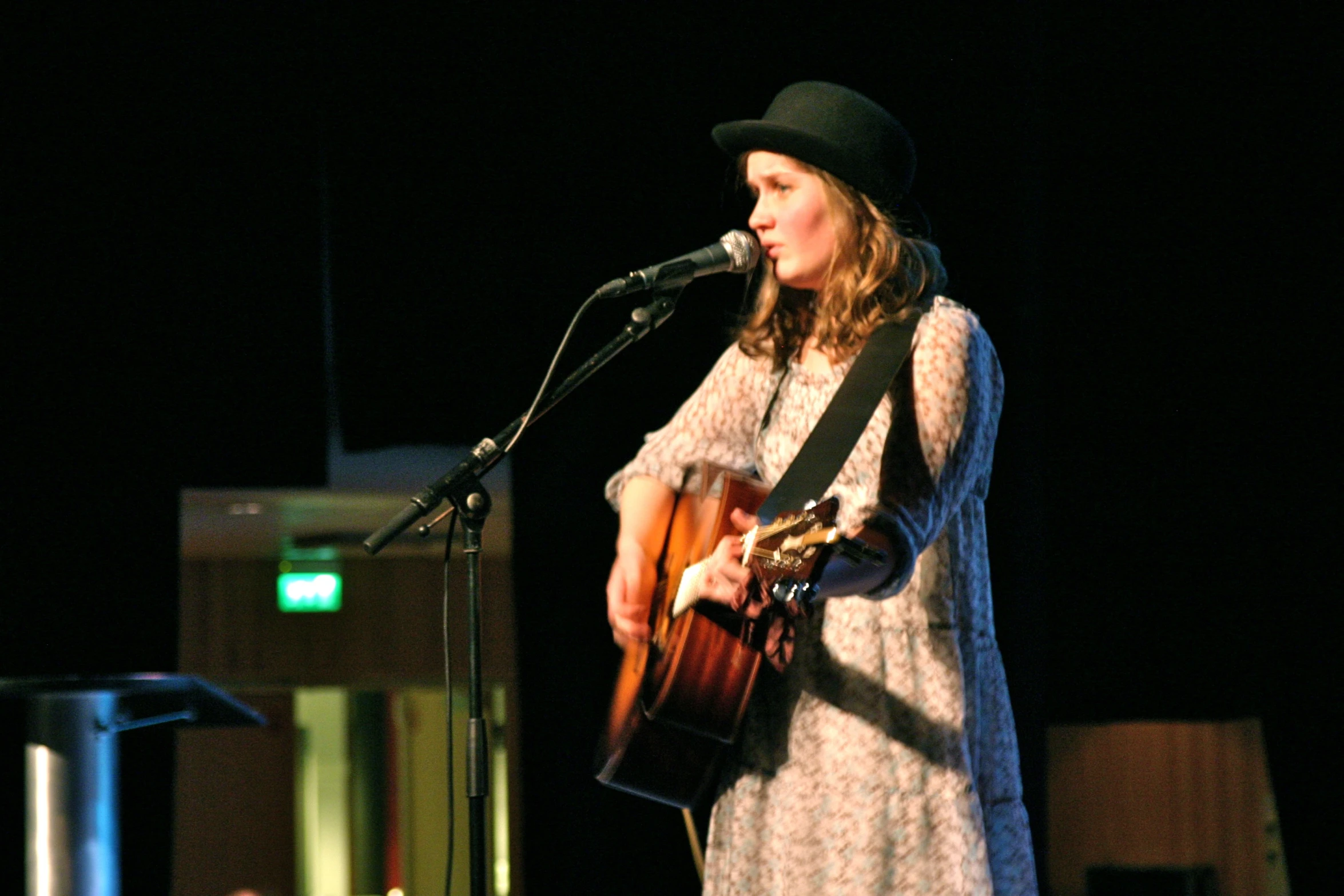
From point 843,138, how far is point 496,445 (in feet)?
2.38

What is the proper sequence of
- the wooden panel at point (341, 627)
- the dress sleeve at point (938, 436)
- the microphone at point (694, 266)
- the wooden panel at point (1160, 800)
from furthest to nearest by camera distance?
1. the wooden panel at point (341, 627)
2. the wooden panel at point (1160, 800)
3. the microphone at point (694, 266)
4. the dress sleeve at point (938, 436)

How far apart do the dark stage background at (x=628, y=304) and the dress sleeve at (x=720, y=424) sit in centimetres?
87

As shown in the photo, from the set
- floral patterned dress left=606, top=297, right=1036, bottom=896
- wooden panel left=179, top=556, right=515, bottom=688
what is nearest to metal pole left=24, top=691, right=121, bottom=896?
floral patterned dress left=606, top=297, right=1036, bottom=896

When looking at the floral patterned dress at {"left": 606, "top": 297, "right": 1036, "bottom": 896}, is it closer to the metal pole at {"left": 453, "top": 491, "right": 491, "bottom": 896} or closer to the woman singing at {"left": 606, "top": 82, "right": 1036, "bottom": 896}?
the woman singing at {"left": 606, "top": 82, "right": 1036, "bottom": 896}

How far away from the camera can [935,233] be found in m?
3.31

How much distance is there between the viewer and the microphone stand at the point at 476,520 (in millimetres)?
2182

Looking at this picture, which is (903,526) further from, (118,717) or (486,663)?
(486,663)

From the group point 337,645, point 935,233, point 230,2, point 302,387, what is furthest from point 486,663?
point 935,233

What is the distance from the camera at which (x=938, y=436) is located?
211 centimetres

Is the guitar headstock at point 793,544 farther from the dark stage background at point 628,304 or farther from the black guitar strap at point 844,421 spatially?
the dark stage background at point 628,304

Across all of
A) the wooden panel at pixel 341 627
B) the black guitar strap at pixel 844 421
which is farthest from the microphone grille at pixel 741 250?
the wooden panel at pixel 341 627

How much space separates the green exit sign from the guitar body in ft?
22.3

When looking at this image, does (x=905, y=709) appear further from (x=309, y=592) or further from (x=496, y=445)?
(x=309, y=592)

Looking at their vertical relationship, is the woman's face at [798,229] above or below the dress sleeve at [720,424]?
above
